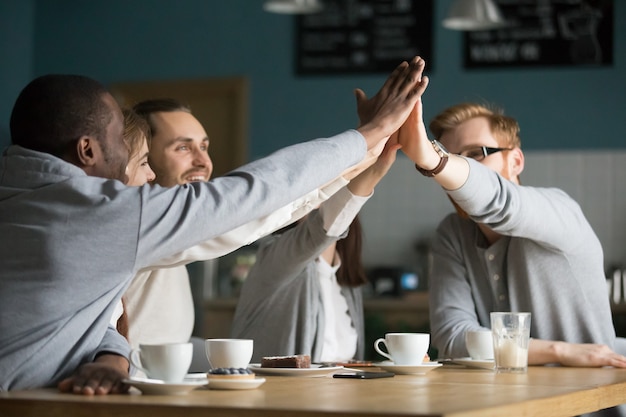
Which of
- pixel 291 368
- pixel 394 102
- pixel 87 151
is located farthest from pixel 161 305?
pixel 87 151

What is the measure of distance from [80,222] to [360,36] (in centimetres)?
541

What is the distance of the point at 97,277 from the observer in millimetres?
1635

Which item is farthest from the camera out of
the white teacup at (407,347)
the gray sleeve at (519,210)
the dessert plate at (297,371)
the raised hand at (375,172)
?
the raised hand at (375,172)

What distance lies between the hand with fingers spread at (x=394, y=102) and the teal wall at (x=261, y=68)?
13.6ft

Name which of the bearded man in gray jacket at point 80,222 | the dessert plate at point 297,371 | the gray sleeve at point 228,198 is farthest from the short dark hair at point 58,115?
the dessert plate at point 297,371

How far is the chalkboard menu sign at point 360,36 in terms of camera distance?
6703 mm

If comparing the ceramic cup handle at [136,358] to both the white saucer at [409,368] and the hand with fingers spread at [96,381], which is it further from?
the white saucer at [409,368]

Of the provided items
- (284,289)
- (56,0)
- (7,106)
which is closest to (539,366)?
(284,289)

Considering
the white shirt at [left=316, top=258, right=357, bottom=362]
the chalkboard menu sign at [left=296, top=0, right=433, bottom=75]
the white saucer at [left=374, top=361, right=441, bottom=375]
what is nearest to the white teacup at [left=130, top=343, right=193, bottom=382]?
the white saucer at [left=374, top=361, right=441, bottom=375]

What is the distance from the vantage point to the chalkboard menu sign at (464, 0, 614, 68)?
6250 millimetres

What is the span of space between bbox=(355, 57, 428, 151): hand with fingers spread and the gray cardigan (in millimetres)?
600

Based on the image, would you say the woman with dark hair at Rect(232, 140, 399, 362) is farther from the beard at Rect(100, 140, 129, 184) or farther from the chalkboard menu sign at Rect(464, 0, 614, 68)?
the chalkboard menu sign at Rect(464, 0, 614, 68)

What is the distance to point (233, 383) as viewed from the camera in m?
1.64

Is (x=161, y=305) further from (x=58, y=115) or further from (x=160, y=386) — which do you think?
(x=160, y=386)
